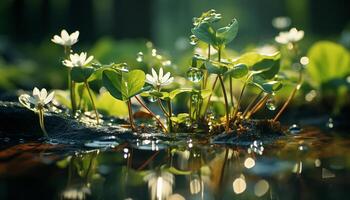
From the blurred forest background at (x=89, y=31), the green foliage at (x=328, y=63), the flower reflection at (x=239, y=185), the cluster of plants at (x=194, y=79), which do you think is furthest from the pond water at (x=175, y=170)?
the blurred forest background at (x=89, y=31)

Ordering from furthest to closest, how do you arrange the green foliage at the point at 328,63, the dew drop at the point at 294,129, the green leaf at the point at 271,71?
the green foliage at the point at 328,63 → the dew drop at the point at 294,129 → the green leaf at the point at 271,71

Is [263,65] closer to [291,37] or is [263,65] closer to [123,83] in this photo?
[291,37]

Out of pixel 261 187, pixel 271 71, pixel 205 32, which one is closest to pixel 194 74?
pixel 205 32

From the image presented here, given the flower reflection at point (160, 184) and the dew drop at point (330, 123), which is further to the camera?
the dew drop at point (330, 123)

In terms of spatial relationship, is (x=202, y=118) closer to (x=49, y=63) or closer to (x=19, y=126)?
(x=19, y=126)

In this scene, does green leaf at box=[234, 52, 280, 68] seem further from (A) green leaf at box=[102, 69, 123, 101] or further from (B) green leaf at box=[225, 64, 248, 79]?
(A) green leaf at box=[102, 69, 123, 101]

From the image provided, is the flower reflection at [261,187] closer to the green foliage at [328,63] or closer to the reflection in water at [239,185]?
the reflection in water at [239,185]

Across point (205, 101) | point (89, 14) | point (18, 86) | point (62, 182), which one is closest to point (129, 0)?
point (89, 14)
